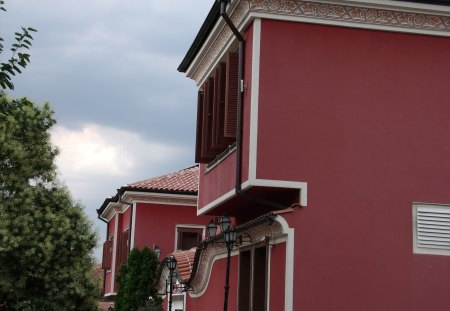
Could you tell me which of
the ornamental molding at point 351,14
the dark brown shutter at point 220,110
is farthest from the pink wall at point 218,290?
the ornamental molding at point 351,14

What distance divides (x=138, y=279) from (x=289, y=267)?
42.1ft

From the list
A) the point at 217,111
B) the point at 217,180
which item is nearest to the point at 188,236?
the point at 217,180

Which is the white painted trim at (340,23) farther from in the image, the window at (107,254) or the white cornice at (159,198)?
the window at (107,254)

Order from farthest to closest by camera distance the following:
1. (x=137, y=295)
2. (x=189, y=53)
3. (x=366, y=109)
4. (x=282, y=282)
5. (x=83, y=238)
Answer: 1. (x=83, y=238)
2. (x=137, y=295)
3. (x=189, y=53)
4. (x=366, y=109)
5. (x=282, y=282)

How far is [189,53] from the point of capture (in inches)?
639

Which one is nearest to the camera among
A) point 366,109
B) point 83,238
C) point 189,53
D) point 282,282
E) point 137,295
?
point 282,282

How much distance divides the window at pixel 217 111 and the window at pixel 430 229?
3.12 metres

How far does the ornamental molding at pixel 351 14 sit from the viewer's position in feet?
41.4

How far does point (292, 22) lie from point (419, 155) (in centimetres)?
284

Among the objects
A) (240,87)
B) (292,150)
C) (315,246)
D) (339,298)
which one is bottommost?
(339,298)

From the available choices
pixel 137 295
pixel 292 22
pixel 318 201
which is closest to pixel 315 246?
pixel 318 201

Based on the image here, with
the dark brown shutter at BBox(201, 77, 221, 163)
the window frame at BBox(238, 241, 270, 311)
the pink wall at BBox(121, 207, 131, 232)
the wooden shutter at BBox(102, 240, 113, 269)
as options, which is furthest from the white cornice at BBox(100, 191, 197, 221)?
the window frame at BBox(238, 241, 270, 311)

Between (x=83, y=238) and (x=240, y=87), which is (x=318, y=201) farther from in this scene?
(x=83, y=238)

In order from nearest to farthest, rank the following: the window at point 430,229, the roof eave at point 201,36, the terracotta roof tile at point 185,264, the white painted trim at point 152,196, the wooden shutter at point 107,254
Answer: the window at point 430,229 → the roof eave at point 201,36 → the terracotta roof tile at point 185,264 → the white painted trim at point 152,196 → the wooden shutter at point 107,254
